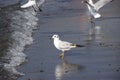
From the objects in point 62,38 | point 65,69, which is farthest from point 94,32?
point 65,69

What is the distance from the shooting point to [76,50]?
54.2 ft

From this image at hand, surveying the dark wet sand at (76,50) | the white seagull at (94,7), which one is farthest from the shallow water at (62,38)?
the white seagull at (94,7)

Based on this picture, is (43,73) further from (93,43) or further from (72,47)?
(93,43)

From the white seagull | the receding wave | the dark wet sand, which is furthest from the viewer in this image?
the white seagull

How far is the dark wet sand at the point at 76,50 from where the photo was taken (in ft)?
44.6

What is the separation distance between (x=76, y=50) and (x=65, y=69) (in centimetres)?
243

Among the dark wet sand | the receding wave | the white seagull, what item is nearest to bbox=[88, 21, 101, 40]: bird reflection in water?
the dark wet sand

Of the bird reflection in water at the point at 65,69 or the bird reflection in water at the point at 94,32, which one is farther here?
the bird reflection in water at the point at 94,32

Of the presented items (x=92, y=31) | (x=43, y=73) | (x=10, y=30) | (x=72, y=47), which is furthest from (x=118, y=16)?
(x=43, y=73)

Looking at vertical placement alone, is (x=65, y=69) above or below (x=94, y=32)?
above

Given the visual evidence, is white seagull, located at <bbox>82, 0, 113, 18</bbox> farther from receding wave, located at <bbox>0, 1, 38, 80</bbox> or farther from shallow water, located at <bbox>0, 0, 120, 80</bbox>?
receding wave, located at <bbox>0, 1, 38, 80</bbox>

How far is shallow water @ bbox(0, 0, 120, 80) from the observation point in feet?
45.0

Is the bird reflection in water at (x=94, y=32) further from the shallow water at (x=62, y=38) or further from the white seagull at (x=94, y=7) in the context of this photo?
the white seagull at (x=94, y=7)

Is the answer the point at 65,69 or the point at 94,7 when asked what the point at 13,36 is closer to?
the point at 65,69
